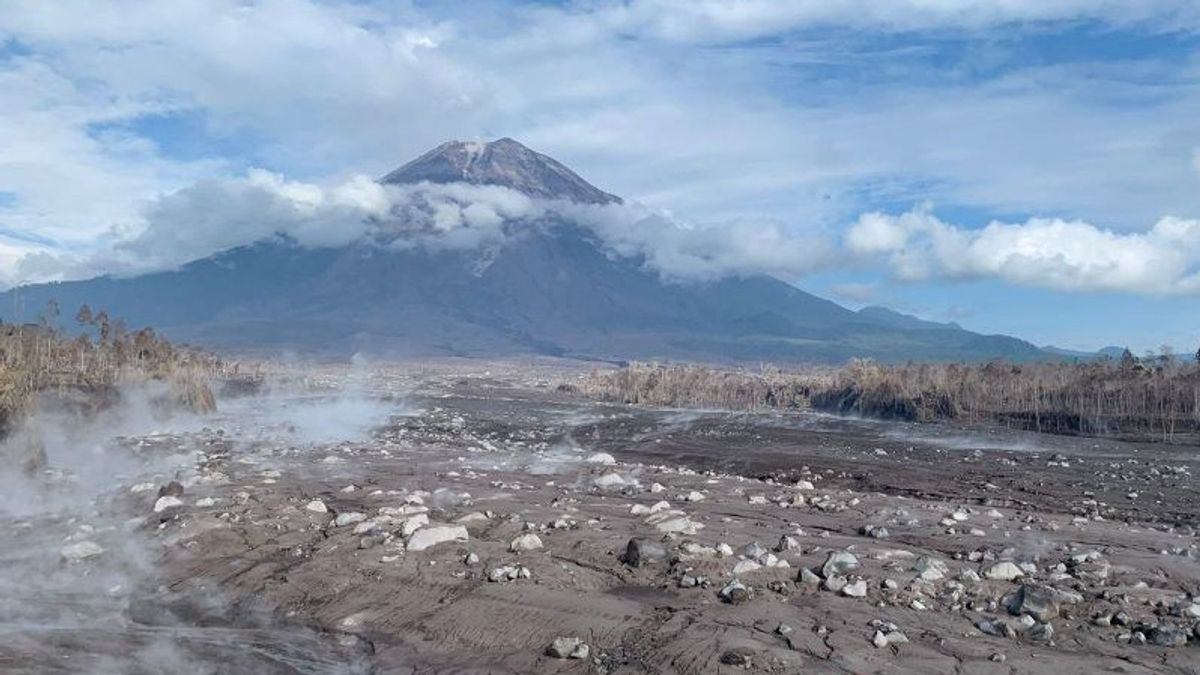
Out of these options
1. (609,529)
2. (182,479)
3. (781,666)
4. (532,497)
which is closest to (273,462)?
(182,479)

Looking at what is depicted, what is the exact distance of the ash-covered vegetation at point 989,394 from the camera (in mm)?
57250

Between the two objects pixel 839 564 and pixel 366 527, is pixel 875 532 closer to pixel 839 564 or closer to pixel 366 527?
pixel 839 564

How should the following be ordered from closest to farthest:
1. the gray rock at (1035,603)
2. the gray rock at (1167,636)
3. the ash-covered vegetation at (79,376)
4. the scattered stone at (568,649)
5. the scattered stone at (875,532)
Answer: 1. the gray rock at (1167,636)
2. the scattered stone at (568,649)
3. the gray rock at (1035,603)
4. the scattered stone at (875,532)
5. the ash-covered vegetation at (79,376)

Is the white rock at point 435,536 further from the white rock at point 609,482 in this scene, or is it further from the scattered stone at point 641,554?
the white rock at point 609,482

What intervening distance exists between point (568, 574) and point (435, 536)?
233 centimetres

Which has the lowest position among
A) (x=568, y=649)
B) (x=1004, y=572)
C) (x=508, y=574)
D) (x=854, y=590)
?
(x=568, y=649)

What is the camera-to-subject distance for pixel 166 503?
17.0 meters

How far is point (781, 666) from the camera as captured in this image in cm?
925

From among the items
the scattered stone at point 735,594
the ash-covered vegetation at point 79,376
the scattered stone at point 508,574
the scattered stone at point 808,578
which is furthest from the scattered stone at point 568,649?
the ash-covered vegetation at point 79,376

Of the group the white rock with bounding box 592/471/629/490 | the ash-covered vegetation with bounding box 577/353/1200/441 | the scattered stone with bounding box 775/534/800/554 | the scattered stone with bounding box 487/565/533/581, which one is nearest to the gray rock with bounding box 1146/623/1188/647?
the scattered stone with bounding box 775/534/800/554

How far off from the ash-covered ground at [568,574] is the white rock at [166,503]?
3.7 inches

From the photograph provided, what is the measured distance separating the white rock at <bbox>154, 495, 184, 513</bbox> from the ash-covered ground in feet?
0.31

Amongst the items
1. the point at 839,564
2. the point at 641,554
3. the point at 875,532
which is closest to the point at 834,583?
the point at 839,564

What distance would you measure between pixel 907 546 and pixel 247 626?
28.8 feet
